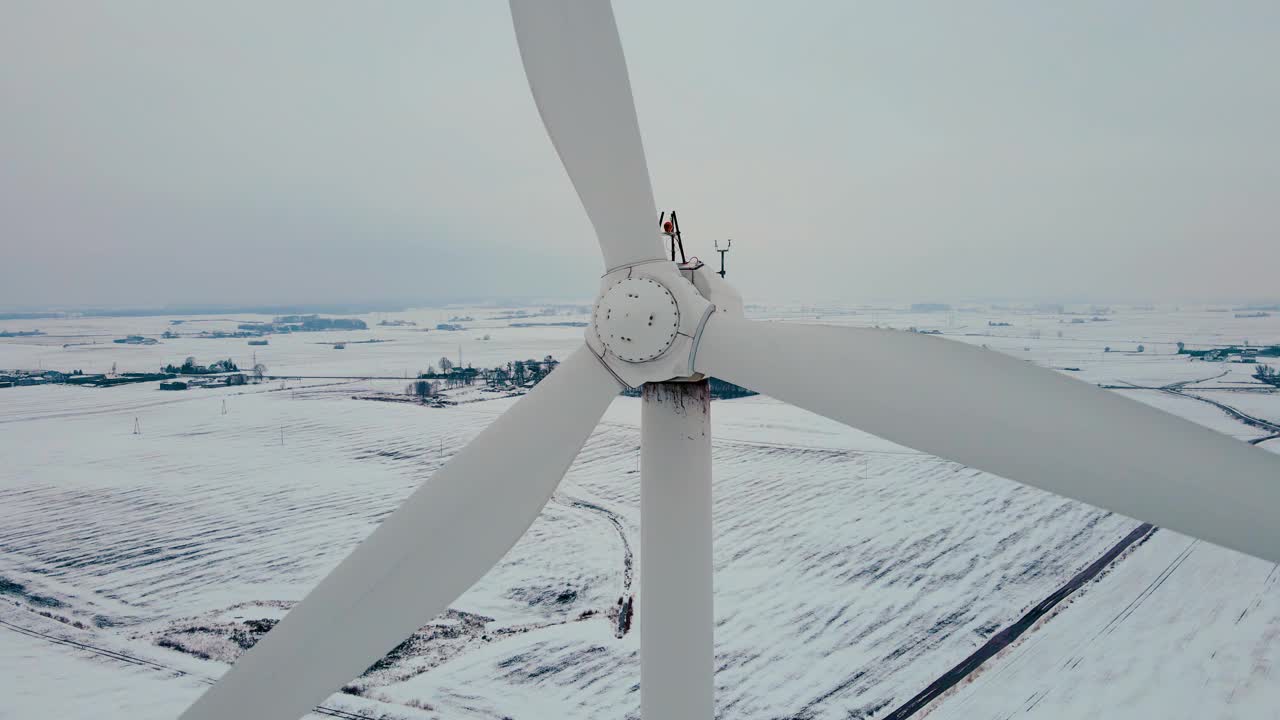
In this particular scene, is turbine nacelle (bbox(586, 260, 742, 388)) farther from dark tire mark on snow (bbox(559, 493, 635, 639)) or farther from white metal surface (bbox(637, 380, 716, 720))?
dark tire mark on snow (bbox(559, 493, 635, 639))

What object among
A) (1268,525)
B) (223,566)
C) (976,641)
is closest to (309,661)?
(1268,525)

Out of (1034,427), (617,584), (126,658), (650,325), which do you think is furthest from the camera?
(617,584)

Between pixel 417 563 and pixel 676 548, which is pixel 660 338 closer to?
pixel 676 548

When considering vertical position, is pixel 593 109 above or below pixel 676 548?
above

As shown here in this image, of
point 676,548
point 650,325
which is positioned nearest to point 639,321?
point 650,325

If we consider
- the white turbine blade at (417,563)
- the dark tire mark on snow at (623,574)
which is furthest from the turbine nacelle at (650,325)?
the dark tire mark on snow at (623,574)

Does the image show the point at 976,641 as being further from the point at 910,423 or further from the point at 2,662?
the point at 2,662
